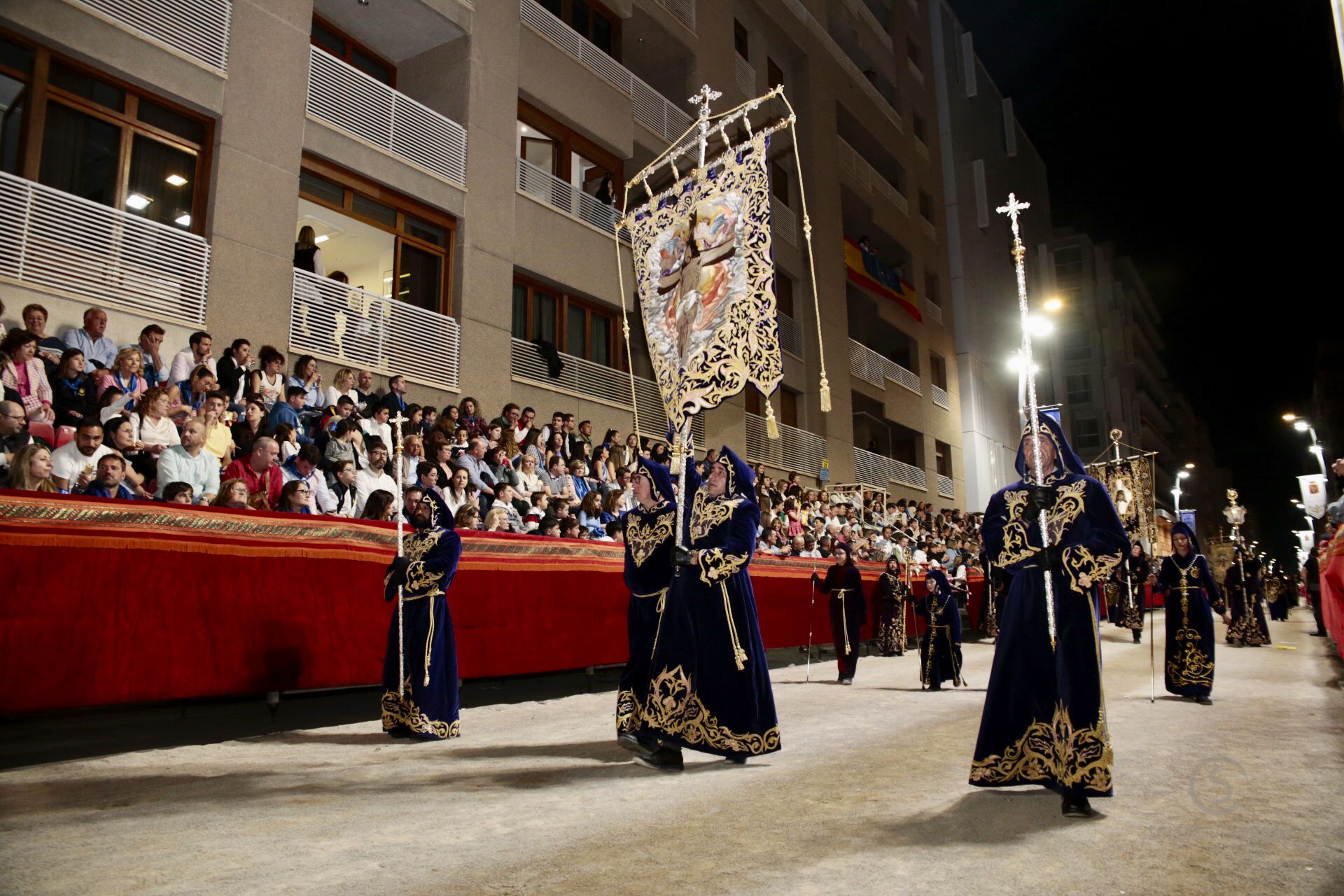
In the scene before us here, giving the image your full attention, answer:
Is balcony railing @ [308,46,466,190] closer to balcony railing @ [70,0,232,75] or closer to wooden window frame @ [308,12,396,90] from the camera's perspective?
wooden window frame @ [308,12,396,90]

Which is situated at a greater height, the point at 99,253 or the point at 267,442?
the point at 99,253

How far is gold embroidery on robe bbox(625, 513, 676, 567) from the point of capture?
Answer: 6434 millimetres

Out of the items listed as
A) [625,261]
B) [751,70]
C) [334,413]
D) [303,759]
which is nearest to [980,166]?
[751,70]

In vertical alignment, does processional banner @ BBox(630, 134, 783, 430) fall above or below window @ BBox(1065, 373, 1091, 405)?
below

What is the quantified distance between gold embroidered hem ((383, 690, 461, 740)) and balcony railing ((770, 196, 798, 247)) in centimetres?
1947

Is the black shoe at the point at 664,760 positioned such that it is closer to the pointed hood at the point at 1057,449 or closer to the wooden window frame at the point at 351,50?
the pointed hood at the point at 1057,449

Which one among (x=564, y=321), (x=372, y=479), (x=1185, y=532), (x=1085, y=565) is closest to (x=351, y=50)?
(x=564, y=321)

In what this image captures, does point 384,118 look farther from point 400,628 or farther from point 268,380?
point 400,628

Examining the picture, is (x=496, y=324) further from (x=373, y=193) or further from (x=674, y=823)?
(x=674, y=823)

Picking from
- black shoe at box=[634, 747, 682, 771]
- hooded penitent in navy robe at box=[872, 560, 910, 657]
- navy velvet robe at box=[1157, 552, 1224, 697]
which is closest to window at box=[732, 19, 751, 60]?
hooded penitent in navy robe at box=[872, 560, 910, 657]

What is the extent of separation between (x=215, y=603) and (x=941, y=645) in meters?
8.22

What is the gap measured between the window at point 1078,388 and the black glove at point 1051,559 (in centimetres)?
5571

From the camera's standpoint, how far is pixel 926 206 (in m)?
36.0

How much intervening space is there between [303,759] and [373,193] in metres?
11.1
